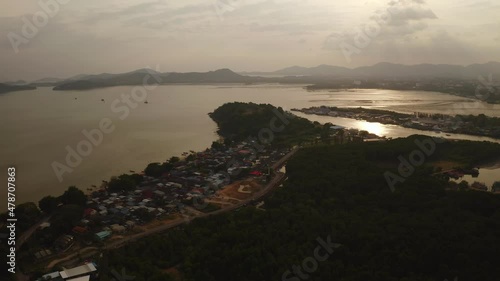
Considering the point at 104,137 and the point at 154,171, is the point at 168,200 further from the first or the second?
the point at 104,137

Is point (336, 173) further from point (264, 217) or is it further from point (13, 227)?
point (13, 227)

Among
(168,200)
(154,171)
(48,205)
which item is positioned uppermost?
(154,171)

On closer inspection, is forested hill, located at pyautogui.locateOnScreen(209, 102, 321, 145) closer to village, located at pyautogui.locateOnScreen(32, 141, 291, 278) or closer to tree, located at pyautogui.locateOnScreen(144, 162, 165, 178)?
village, located at pyautogui.locateOnScreen(32, 141, 291, 278)

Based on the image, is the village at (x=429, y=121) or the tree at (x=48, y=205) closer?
the tree at (x=48, y=205)

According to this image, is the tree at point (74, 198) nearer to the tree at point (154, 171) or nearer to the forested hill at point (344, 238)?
the tree at point (154, 171)

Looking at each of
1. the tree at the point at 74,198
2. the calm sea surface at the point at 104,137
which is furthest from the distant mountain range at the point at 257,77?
the tree at the point at 74,198

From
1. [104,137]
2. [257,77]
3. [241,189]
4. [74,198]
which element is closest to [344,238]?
[241,189]

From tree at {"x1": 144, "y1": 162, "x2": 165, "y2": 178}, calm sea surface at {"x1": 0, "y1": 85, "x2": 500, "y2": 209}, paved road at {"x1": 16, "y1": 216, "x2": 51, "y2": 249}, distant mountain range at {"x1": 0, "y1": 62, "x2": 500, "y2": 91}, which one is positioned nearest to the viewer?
paved road at {"x1": 16, "y1": 216, "x2": 51, "y2": 249}

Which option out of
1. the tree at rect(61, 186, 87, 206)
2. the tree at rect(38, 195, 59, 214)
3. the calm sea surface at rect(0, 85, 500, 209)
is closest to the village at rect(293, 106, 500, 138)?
the calm sea surface at rect(0, 85, 500, 209)
